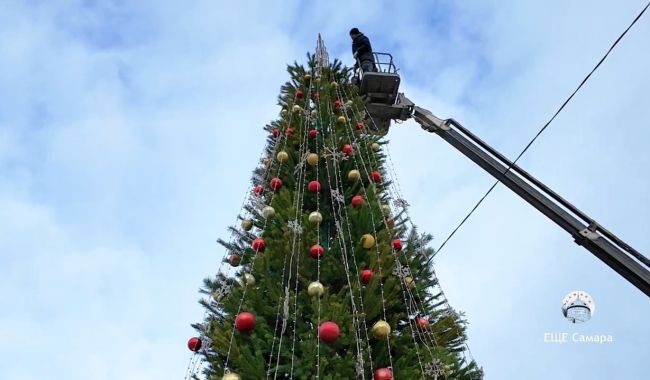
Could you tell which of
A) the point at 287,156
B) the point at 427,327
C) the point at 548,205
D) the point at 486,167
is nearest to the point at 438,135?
the point at 486,167

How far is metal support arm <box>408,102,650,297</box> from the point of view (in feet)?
14.0

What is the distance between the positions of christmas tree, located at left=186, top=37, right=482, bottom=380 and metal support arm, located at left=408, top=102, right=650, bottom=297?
1444 mm

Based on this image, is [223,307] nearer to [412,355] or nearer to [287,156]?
[412,355]

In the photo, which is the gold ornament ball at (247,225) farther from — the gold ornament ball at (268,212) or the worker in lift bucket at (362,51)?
the worker in lift bucket at (362,51)

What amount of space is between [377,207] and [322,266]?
77cm

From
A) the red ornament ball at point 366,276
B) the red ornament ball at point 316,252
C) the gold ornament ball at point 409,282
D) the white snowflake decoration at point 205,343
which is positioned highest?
the red ornament ball at point 316,252

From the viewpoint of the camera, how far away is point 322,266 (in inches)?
134

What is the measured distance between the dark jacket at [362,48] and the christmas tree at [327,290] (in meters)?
3.20

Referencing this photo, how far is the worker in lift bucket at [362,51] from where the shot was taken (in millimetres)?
7590

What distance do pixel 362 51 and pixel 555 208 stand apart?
3.90 m

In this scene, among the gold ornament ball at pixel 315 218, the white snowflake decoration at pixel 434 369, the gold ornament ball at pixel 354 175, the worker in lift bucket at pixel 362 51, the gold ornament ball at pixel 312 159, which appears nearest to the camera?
the white snowflake decoration at pixel 434 369

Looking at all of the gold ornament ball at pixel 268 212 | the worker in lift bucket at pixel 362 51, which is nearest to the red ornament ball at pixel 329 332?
the gold ornament ball at pixel 268 212

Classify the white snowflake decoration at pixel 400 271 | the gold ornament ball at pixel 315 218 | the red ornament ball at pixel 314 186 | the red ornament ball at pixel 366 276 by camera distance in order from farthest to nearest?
the red ornament ball at pixel 314 186 → the gold ornament ball at pixel 315 218 → the white snowflake decoration at pixel 400 271 → the red ornament ball at pixel 366 276

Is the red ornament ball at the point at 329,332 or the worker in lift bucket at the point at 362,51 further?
the worker in lift bucket at the point at 362,51
